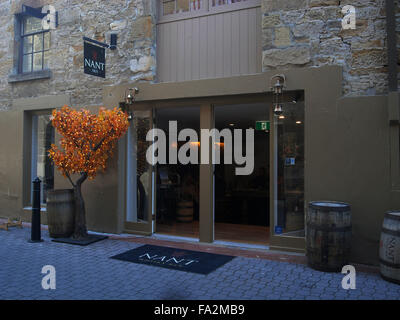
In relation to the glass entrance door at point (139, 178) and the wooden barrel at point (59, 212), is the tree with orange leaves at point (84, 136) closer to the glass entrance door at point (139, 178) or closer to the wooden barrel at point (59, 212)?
the wooden barrel at point (59, 212)

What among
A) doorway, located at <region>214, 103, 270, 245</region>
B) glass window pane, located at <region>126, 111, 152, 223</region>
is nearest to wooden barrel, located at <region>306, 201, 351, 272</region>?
doorway, located at <region>214, 103, 270, 245</region>

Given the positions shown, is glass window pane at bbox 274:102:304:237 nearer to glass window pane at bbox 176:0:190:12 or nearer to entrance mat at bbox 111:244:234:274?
entrance mat at bbox 111:244:234:274

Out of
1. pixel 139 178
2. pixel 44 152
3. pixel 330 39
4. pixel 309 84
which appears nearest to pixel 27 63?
pixel 44 152

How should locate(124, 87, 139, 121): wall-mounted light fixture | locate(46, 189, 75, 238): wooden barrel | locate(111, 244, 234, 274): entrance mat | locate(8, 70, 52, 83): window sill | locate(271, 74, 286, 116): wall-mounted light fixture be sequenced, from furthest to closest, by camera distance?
1. locate(8, 70, 52, 83): window sill
2. locate(124, 87, 139, 121): wall-mounted light fixture
3. locate(46, 189, 75, 238): wooden barrel
4. locate(271, 74, 286, 116): wall-mounted light fixture
5. locate(111, 244, 234, 274): entrance mat

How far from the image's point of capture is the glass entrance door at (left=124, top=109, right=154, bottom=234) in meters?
6.64

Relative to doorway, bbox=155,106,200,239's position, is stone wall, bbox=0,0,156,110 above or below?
above

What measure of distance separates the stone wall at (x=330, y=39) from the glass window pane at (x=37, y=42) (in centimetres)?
525

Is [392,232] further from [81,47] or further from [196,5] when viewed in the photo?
[81,47]

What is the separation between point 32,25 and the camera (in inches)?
321

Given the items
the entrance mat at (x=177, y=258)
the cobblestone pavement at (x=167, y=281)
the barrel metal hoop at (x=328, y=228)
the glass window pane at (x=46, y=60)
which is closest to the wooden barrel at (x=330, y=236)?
the barrel metal hoop at (x=328, y=228)

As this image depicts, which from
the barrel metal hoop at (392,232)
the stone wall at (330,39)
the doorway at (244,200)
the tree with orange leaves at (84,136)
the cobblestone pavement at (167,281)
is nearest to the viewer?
the cobblestone pavement at (167,281)

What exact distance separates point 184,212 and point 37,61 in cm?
485

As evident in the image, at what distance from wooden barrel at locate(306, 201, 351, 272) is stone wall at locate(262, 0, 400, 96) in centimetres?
178

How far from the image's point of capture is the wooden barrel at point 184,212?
8.08m
